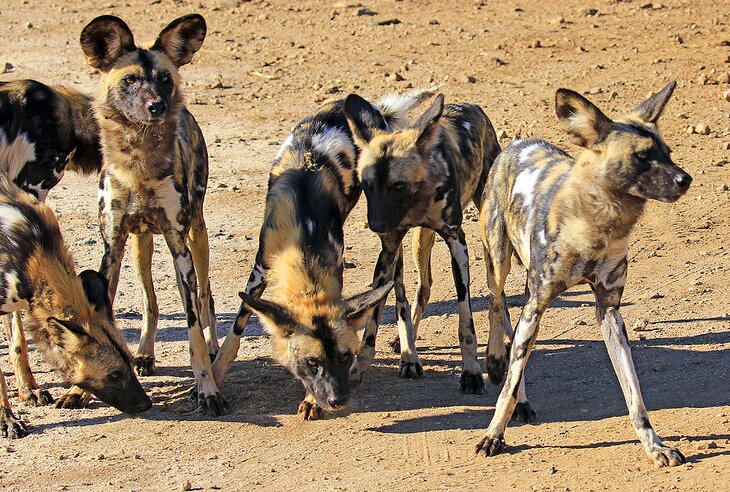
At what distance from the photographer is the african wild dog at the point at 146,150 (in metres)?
5.85

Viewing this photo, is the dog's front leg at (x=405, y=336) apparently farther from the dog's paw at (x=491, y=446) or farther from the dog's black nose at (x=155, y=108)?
the dog's black nose at (x=155, y=108)

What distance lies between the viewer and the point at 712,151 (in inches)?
373

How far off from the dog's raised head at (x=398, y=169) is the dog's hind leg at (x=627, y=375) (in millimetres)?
1218

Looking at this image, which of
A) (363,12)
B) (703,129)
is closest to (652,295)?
(703,129)

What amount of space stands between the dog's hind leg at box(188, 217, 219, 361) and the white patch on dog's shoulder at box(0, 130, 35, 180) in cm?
95

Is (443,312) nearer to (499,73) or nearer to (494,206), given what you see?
(494,206)

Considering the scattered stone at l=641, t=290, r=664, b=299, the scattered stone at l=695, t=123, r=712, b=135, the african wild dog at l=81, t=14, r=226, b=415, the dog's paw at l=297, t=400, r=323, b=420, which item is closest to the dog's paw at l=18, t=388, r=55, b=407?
the african wild dog at l=81, t=14, r=226, b=415

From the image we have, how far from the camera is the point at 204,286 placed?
6.83m

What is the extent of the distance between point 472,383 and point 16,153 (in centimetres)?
270

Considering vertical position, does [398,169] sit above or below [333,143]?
below

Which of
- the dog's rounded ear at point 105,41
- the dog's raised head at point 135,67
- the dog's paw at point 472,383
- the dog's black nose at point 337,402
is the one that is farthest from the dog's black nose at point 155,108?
the dog's paw at point 472,383

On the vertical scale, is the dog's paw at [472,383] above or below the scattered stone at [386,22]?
below

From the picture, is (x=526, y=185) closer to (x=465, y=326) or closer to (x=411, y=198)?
(x=411, y=198)

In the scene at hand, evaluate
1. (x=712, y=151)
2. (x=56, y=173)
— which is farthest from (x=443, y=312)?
(x=712, y=151)
